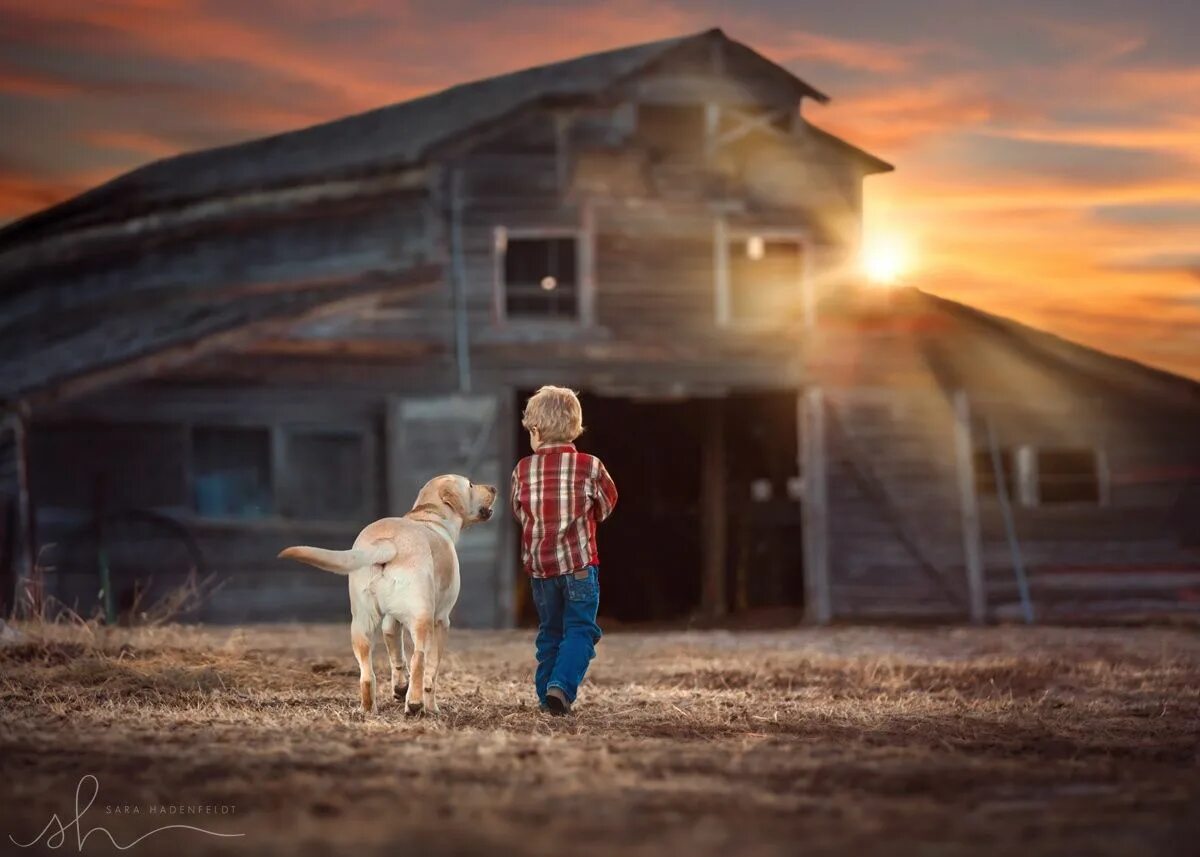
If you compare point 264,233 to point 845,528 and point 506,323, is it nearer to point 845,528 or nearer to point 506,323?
point 506,323

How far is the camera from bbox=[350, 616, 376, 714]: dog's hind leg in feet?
24.7

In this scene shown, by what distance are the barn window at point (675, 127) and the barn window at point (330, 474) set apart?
530cm

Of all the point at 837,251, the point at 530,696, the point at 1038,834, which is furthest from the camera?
the point at 837,251

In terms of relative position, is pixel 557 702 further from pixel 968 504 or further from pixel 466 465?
pixel 968 504

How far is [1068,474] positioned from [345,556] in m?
14.4

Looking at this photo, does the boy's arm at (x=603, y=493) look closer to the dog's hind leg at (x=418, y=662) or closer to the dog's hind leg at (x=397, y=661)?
the dog's hind leg at (x=418, y=662)

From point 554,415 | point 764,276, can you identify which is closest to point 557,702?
point 554,415

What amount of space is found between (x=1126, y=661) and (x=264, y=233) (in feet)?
43.7

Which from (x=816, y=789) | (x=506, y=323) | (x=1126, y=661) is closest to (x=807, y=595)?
(x=506, y=323)

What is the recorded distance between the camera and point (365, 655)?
7.52 m

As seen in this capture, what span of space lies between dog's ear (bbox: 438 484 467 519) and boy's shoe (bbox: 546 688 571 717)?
118 centimetres

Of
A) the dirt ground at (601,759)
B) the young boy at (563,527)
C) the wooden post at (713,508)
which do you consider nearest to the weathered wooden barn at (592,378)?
the wooden post at (713,508)

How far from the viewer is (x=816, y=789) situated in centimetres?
546

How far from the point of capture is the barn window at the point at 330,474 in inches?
731
